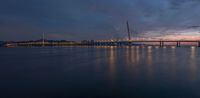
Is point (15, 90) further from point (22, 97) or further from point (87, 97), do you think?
point (87, 97)

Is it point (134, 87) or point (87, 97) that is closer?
point (87, 97)

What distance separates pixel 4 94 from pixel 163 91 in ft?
17.7

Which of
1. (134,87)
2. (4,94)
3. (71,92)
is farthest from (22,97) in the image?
(134,87)

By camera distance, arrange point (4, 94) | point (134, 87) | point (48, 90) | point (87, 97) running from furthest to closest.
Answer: point (134, 87) → point (48, 90) → point (4, 94) → point (87, 97)

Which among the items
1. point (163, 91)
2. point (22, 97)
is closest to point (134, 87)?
point (163, 91)

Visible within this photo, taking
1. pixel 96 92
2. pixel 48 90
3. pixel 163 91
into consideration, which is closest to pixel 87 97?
pixel 96 92

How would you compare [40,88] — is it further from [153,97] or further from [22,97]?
[153,97]

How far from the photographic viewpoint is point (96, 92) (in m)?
6.31

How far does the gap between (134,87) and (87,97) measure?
2.19m

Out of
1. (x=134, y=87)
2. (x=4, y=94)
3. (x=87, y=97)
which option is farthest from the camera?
(x=134, y=87)

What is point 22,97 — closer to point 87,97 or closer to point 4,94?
point 4,94

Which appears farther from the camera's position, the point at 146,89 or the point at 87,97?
the point at 146,89

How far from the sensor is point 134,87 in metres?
7.11

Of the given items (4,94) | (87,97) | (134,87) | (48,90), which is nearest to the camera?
(87,97)
